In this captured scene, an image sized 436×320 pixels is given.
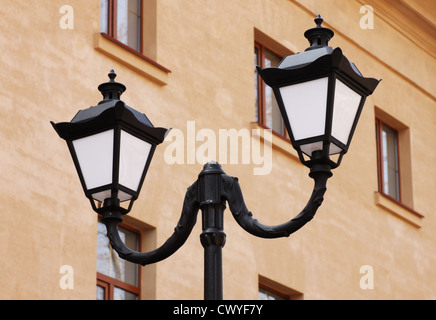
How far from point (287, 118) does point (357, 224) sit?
1021cm

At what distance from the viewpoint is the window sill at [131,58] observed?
13359 mm

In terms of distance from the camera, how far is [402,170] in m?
19.1

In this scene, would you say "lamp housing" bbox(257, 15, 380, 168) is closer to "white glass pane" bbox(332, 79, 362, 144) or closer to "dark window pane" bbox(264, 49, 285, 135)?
"white glass pane" bbox(332, 79, 362, 144)

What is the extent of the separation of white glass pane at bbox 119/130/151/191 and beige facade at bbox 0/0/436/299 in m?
4.05

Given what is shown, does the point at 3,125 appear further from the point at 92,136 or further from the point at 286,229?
the point at 286,229

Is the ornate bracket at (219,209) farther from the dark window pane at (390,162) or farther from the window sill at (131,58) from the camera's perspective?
the dark window pane at (390,162)

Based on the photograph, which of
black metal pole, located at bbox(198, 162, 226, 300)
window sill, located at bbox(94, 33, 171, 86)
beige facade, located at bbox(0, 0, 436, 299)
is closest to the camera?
black metal pole, located at bbox(198, 162, 226, 300)

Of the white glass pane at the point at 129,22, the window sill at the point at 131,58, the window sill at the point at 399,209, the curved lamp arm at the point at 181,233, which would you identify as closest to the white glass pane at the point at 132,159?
the curved lamp arm at the point at 181,233

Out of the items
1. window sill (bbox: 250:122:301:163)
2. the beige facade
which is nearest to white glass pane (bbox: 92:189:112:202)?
the beige facade

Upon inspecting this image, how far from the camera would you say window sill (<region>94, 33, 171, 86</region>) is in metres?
13.4

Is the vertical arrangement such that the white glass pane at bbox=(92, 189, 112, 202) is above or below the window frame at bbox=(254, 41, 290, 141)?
below

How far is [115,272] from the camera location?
13.2 metres

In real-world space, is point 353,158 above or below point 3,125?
above

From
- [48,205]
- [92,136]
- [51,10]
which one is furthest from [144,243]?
[92,136]
